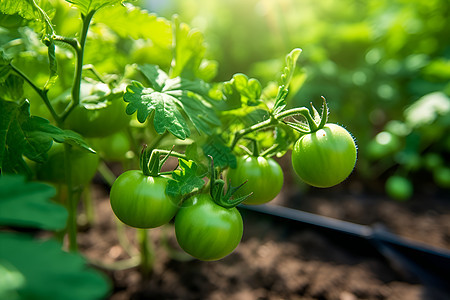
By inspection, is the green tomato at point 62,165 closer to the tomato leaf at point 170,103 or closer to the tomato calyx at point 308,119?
the tomato leaf at point 170,103

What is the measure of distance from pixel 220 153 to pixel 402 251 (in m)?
1.00

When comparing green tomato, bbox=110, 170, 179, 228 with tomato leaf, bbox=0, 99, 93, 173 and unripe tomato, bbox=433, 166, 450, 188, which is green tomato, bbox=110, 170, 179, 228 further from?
unripe tomato, bbox=433, 166, 450, 188

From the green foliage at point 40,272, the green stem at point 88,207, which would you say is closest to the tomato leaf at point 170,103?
the green foliage at point 40,272

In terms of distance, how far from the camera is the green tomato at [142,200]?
1.60 ft

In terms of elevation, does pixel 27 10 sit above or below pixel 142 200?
above

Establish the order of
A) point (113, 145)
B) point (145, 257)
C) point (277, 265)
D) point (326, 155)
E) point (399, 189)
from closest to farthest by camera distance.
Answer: point (326, 155), point (113, 145), point (145, 257), point (277, 265), point (399, 189)

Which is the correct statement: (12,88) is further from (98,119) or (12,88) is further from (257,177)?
(257,177)

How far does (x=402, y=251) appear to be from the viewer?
1241 mm

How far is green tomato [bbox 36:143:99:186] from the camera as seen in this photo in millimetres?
646

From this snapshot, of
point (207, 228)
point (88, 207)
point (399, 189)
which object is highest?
point (207, 228)

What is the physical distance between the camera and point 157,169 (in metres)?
0.52

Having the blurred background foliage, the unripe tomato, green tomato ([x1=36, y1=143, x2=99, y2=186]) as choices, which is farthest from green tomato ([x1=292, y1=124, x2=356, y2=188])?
the unripe tomato

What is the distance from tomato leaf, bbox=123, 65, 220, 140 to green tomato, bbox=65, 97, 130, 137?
9 centimetres

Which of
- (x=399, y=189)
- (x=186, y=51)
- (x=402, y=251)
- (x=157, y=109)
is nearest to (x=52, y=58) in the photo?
(x=157, y=109)
